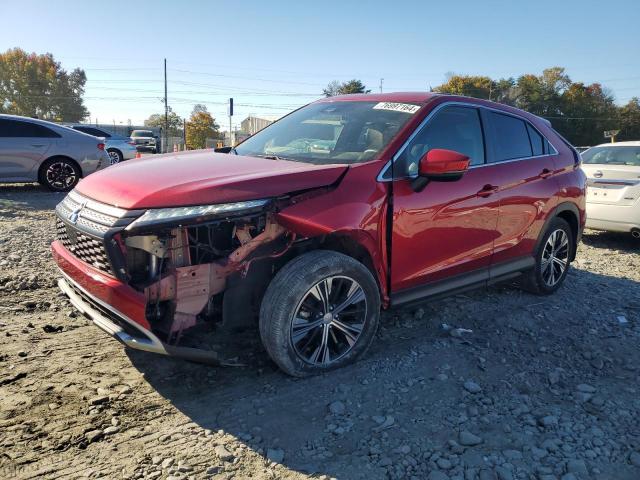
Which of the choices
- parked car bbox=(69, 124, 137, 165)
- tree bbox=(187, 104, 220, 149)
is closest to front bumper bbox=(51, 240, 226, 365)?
parked car bbox=(69, 124, 137, 165)

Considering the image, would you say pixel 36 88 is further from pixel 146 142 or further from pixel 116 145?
pixel 116 145

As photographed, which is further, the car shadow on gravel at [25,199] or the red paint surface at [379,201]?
the car shadow on gravel at [25,199]

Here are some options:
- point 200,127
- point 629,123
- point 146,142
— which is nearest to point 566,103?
point 629,123

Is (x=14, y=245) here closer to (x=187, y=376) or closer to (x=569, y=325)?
(x=187, y=376)

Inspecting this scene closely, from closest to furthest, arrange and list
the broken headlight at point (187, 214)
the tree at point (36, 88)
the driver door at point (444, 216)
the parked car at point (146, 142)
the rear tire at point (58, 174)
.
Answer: the broken headlight at point (187, 214) → the driver door at point (444, 216) → the rear tire at point (58, 174) → the parked car at point (146, 142) → the tree at point (36, 88)

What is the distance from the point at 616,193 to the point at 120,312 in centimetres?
743

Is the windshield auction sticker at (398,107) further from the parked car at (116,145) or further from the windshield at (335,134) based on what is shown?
the parked car at (116,145)

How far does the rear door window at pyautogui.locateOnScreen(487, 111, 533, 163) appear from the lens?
4355mm

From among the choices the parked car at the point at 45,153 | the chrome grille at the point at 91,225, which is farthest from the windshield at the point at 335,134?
the parked car at the point at 45,153

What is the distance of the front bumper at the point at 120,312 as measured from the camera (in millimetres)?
2656

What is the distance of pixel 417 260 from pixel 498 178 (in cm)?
119

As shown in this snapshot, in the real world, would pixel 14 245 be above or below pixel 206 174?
below

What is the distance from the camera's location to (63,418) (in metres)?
2.68

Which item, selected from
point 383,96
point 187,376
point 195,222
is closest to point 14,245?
point 187,376
